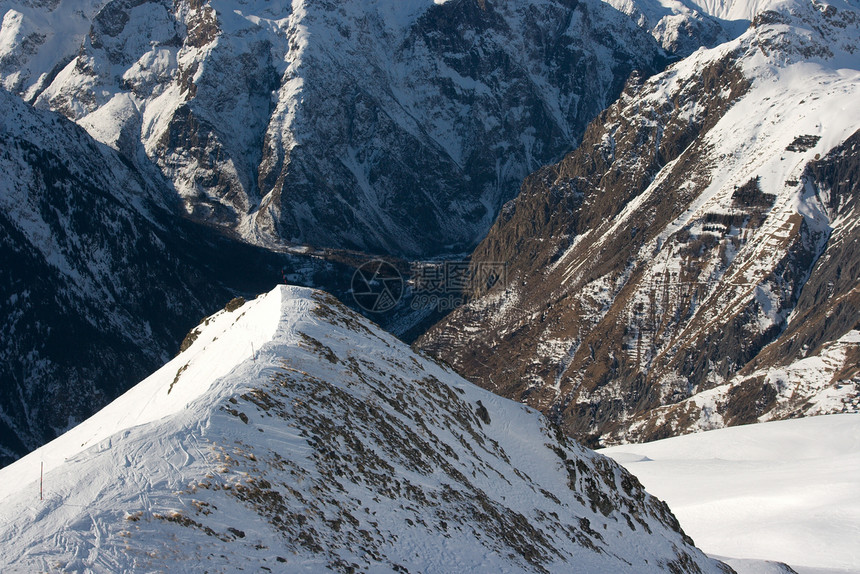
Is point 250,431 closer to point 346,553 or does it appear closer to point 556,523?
point 346,553

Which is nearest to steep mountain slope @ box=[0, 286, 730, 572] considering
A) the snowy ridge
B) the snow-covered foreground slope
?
the snowy ridge

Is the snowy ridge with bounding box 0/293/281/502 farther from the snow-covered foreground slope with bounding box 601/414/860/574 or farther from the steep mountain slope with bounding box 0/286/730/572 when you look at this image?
the snow-covered foreground slope with bounding box 601/414/860/574

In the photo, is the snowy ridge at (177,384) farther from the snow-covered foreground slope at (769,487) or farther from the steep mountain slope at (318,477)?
the snow-covered foreground slope at (769,487)

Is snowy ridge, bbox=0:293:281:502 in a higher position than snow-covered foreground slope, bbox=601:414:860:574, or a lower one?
higher

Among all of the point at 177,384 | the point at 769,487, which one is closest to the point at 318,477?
the point at 177,384

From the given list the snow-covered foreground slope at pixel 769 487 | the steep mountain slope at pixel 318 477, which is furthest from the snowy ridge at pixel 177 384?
the snow-covered foreground slope at pixel 769 487

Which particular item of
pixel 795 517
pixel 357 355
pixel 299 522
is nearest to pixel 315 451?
pixel 299 522
